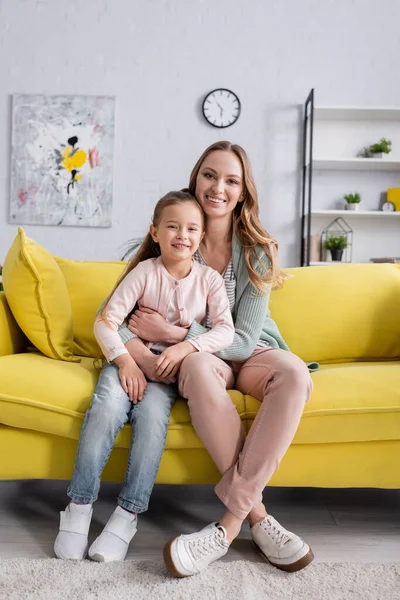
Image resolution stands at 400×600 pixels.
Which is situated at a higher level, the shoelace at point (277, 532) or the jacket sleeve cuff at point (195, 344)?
the jacket sleeve cuff at point (195, 344)

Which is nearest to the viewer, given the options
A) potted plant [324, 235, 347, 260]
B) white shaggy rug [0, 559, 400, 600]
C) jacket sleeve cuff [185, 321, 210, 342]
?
white shaggy rug [0, 559, 400, 600]

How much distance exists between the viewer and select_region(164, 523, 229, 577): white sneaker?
50.3 inches

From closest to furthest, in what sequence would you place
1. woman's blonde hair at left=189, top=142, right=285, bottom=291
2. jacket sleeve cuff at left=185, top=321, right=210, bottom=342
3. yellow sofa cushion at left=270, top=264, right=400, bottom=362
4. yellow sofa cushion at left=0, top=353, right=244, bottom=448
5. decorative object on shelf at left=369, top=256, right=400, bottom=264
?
1. yellow sofa cushion at left=0, top=353, right=244, bottom=448
2. jacket sleeve cuff at left=185, top=321, right=210, bottom=342
3. woman's blonde hair at left=189, top=142, right=285, bottom=291
4. yellow sofa cushion at left=270, top=264, right=400, bottom=362
5. decorative object on shelf at left=369, top=256, right=400, bottom=264

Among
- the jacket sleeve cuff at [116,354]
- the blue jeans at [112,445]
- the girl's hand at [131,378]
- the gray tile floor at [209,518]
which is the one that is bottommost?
the gray tile floor at [209,518]

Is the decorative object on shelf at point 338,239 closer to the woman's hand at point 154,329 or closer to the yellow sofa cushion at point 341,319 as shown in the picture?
the yellow sofa cushion at point 341,319

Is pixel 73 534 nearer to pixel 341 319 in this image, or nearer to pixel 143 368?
pixel 143 368

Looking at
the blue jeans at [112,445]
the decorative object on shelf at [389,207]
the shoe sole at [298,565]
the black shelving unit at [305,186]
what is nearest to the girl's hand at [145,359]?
the blue jeans at [112,445]

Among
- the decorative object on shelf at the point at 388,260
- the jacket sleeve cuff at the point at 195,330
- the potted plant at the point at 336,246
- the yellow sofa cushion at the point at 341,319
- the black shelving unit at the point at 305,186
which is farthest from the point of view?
the black shelving unit at the point at 305,186

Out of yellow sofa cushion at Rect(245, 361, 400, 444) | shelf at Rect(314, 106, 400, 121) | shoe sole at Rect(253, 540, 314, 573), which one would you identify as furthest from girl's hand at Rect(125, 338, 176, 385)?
shelf at Rect(314, 106, 400, 121)

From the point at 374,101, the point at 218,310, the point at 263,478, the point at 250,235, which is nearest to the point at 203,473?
the point at 263,478

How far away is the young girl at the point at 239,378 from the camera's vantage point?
134 centimetres

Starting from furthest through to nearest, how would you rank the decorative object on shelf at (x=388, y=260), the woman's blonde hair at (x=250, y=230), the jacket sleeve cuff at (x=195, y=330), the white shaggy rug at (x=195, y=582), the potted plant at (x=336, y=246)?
the potted plant at (x=336, y=246) → the decorative object on shelf at (x=388, y=260) → the woman's blonde hair at (x=250, y=230) → the jacket sleeve cuff at (x=195, y=330) → the white shaggy rug at (x=195, y=582)

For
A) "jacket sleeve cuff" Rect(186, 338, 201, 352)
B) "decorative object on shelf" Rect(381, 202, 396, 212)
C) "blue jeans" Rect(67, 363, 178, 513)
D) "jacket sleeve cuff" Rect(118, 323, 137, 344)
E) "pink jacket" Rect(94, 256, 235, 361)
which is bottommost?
"blue jeans" Rect(67, 363, 178, 513)

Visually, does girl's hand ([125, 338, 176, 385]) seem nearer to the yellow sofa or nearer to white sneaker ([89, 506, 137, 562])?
the yellow sofa
